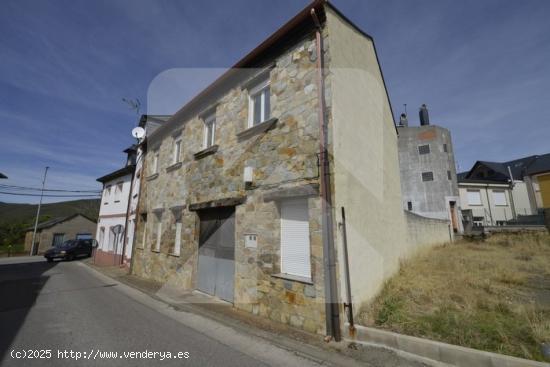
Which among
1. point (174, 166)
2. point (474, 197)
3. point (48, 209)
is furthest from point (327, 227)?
point (48, 209)

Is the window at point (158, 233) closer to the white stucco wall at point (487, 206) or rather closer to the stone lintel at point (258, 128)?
the stone lintel at point (258, 128)

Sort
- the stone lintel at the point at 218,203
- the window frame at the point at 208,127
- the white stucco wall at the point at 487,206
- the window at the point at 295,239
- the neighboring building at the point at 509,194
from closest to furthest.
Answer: the window at the point at 295,239 → the stone lintel at the point at 218,203 → the window frame at the point at 208,127 → the neighboring building at the point at 509,194 → the white stucco wall at the point at 487,206

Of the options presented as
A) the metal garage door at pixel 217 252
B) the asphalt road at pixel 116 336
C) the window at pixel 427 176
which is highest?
the window at pixel 427 176

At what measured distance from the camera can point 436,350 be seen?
309cm

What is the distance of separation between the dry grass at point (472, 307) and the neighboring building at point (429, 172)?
14.4m

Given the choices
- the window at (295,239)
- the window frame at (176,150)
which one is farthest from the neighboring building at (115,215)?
the window at (295,239)

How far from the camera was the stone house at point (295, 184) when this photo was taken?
4344 mm

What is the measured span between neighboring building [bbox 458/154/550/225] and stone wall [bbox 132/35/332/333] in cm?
2575

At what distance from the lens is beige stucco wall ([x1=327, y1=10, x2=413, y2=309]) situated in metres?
4.54

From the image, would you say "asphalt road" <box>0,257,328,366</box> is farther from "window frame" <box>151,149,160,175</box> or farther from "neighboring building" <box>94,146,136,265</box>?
"neighboring building" <box>94,146,136,265</box>

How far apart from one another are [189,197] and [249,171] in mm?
3288

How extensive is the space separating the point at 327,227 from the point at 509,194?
103ft

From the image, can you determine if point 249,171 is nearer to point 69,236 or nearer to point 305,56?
point 305,56

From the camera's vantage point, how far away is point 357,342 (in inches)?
145
